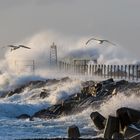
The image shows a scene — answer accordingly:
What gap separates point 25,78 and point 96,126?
42.0 metres

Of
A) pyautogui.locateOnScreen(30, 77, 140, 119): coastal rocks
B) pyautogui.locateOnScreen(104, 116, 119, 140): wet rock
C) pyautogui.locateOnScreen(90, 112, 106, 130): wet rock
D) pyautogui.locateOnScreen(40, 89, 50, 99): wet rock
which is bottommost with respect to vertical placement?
pyautogui.locateOnScreen(40, 89, 50, 99): wet rock

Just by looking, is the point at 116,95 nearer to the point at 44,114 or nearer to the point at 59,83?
the point at 44,114

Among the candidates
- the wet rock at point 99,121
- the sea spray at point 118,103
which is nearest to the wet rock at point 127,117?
the wet rock at point 99,121

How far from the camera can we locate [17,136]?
84.0ft

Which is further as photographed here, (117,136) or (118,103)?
(118,103)

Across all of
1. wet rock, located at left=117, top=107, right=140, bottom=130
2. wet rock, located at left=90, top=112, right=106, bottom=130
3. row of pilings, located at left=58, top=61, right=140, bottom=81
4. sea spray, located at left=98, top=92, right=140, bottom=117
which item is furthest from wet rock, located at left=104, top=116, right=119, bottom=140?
row of pilings, located at left=58, top=61, right=140, bottom=81

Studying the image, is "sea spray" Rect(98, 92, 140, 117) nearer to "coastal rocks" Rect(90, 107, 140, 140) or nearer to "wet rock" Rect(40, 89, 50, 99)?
"coastal rocks" Rect(90, 107, 140, 140)

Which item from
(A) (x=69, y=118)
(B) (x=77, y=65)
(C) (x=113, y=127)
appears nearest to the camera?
(C) (x=113, y=127)

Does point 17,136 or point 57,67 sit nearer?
point 17,136

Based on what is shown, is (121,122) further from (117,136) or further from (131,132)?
(131,132)

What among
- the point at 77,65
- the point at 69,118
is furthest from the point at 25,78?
the point at 69,118

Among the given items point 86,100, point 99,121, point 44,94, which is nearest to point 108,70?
point 44,94

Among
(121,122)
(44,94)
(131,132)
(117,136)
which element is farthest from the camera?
(44,94)

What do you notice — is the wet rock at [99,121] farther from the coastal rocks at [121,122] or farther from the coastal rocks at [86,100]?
the coastal rocks at [86,100]
